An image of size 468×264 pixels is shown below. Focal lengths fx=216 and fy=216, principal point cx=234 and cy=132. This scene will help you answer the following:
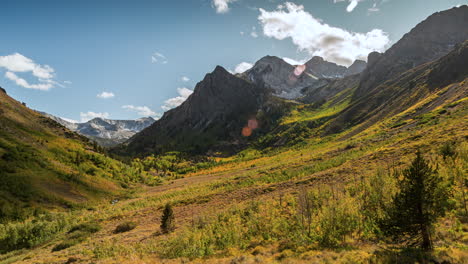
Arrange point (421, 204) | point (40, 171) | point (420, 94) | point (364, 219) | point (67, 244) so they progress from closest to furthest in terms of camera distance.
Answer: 1. point (421, 204)
2. point (364, 219)
3. point (67, 244)
4. point (40, 171)
5. point (420, 94)

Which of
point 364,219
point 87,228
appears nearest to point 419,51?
point 364,219

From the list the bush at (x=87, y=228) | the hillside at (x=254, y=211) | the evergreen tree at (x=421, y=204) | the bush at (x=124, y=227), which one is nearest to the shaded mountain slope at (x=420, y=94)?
the hillside at (x=254, y=211)

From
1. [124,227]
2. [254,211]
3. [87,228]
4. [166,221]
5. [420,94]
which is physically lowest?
[87,228]

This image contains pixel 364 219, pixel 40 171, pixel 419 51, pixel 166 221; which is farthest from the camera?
pixel 419 51

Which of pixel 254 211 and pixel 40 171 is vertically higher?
pixel 40 171

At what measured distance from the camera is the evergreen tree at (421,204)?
11.6 m

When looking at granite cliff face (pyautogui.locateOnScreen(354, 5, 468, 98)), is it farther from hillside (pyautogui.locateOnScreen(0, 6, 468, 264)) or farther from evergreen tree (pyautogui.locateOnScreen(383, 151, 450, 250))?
evergreen tree (pyautogui.locateOnScreen(383, 151, 450, 250))

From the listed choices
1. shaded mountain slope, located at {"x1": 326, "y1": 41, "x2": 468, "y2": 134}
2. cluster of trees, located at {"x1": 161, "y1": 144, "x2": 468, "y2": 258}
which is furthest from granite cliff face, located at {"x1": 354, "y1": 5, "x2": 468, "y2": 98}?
cluster of trees, located at {"x1": 161, "y1": 144, "x2": 468, "y2": 258}

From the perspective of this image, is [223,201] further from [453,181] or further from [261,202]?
[453,181]

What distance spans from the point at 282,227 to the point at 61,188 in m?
53.6

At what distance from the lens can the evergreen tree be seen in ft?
37.9

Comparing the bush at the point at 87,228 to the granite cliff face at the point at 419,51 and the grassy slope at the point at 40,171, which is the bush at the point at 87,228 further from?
the granite cliff face at the point at 419,51

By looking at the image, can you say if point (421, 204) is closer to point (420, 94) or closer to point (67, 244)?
point (67, 244)

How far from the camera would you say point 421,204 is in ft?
38.1
